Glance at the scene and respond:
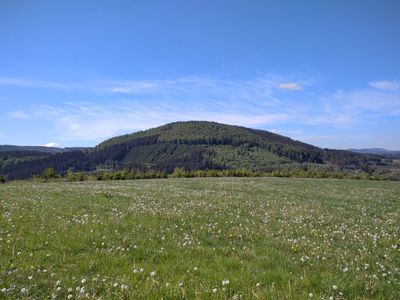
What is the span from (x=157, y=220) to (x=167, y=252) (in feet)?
14.7

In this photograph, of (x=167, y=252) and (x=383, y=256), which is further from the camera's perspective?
(x=383, y=256)

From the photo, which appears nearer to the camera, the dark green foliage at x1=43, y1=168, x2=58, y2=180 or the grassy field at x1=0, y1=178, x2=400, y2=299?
the grassy field at x1=0, y1=178, x2=400, y2=299

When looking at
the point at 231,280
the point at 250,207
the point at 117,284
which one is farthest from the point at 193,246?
the point at 250,207

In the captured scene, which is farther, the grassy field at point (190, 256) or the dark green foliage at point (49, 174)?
the dark green foliage at point (49, 174)

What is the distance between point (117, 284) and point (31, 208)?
1084 cm

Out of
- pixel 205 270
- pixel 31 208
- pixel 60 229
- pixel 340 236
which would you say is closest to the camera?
pixel 205 270

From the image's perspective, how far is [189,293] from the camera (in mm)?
5977

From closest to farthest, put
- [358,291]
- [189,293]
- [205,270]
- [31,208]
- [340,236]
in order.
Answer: [189,293]
[358,291]
[205,270]
[340,236]
[31,208]

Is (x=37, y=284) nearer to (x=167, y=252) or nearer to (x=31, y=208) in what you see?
(x=167, y=252)

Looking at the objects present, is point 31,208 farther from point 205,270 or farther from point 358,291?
point 358,291

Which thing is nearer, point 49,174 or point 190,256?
point 190,256

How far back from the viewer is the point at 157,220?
42.5ft

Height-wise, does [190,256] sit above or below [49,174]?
above

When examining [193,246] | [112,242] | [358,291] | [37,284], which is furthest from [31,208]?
[358,291]
